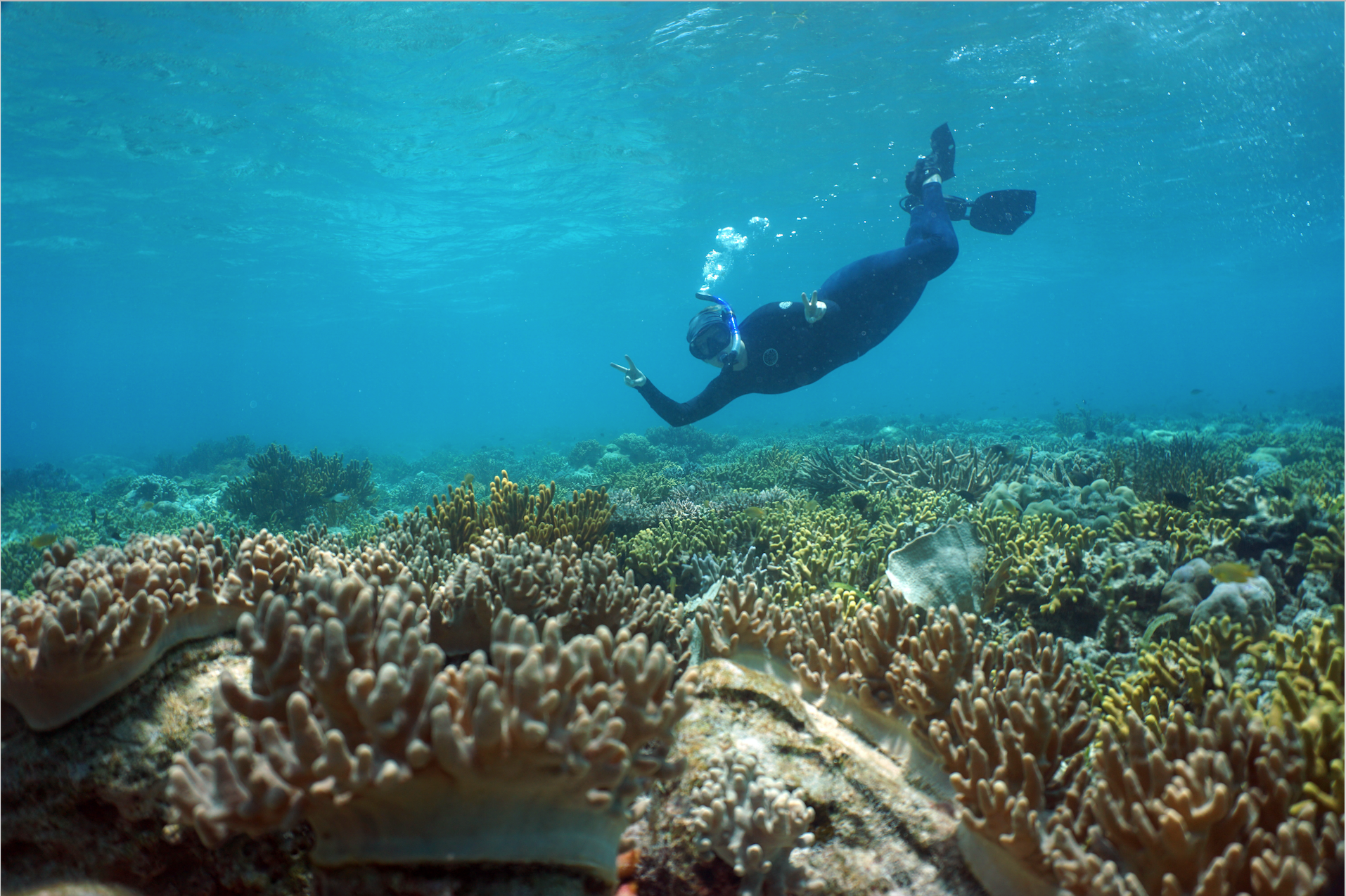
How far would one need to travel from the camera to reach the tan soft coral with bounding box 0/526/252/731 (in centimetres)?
236

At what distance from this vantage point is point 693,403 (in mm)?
9211

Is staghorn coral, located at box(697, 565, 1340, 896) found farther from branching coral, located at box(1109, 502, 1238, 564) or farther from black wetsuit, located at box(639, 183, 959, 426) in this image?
black wetsuit, located at box(639, 183, 959, 426)

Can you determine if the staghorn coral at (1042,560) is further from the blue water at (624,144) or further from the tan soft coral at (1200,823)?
the blue water at (624,144)

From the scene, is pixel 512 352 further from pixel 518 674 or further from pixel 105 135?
pixel 518 674

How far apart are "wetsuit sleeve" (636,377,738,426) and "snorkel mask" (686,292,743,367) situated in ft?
1.51

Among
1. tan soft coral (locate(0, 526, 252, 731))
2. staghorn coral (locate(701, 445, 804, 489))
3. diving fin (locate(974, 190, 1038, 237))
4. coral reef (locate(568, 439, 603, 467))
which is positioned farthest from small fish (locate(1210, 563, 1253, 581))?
coral reef (locate(568, 439, 603, 467))

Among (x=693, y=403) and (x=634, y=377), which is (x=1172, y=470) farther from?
(x=634, y=377)

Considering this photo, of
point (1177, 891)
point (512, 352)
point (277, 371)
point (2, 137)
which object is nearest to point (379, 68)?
point (2, 137)

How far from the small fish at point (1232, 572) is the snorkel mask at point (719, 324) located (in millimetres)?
5835

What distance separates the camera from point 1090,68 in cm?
1817

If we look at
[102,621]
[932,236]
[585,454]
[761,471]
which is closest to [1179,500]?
[932,236]

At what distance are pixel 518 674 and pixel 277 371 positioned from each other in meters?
153

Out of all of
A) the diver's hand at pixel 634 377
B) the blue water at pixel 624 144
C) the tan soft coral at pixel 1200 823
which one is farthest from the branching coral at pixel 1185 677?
the blue water at pixel 624 144

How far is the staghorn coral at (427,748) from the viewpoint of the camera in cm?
168
